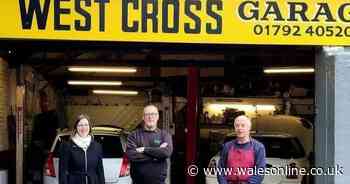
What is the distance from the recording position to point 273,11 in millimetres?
9648

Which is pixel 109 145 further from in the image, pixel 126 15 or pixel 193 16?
pixel 193 16

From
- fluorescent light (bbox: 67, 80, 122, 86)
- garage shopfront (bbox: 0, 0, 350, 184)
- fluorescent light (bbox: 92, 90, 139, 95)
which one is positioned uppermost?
garage shopfront (bbox: 0, 0, 350, 184)

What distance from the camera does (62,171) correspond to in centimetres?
795

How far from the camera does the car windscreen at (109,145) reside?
11211mm

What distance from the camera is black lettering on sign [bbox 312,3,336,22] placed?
9.67m

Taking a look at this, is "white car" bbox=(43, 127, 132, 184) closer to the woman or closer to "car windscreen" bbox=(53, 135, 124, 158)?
"car windscreen" bbox=(53, 135, 124, 158)

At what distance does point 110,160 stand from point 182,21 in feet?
9.53

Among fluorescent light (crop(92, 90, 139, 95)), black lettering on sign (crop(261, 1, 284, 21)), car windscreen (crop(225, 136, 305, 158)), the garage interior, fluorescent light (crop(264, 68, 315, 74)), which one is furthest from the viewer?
fluorescent light (crop(92, 90, 139, 95))

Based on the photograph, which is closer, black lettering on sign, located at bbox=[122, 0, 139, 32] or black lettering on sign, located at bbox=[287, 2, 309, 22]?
black lettering on sign, located at bbox=[122, 0, 139, 32]

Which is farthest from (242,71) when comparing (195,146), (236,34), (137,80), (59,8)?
(59,8)

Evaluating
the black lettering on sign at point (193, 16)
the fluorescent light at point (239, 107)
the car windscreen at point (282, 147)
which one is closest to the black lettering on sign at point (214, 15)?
the black lettering on sign at point (193, 16)

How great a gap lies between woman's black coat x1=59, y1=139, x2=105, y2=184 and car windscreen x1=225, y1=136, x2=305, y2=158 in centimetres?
503

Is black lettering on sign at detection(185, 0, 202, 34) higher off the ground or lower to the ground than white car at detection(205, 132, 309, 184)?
higher

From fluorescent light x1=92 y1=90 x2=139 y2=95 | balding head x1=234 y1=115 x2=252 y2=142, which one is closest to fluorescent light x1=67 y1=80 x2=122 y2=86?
fluorescent light x1=92 y1=90 x2=139 y2=95
